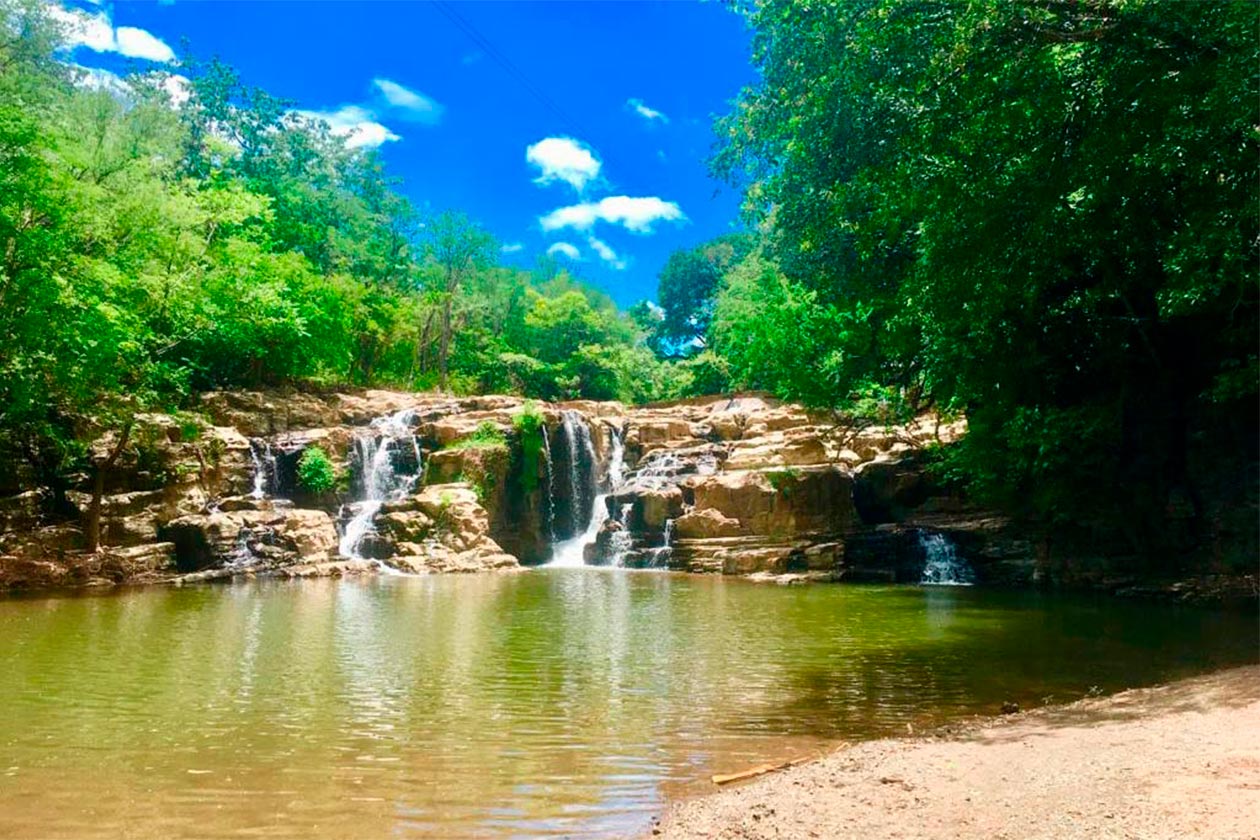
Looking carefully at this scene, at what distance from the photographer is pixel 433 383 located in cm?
4781

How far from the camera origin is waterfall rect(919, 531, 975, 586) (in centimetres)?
2145

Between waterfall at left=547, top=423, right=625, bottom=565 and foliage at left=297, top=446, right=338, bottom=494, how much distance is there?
803 cm

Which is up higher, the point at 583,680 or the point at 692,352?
the point at 692,352

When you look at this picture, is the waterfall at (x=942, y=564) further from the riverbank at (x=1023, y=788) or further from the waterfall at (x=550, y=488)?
the riverbank at (x=1023, y=788)

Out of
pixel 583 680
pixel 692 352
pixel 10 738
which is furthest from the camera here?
pixel 692 352

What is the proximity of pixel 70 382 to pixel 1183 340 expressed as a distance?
23.8 meters

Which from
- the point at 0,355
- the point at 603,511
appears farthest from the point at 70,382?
the point at 603,511

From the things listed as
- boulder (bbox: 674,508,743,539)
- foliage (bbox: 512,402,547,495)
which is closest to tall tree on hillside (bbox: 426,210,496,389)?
foliage (bbox: 512,402,547,495)

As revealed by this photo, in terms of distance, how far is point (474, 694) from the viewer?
26.6 feet

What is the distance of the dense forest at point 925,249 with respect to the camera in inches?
364

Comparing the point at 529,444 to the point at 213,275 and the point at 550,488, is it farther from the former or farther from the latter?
the point at 213,275

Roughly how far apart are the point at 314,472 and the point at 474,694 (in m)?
20.8

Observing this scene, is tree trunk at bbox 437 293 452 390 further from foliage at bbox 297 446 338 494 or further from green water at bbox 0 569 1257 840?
green water at bbox 0 569 1257 840

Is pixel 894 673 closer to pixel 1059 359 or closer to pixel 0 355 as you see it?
pixel 1059 359
